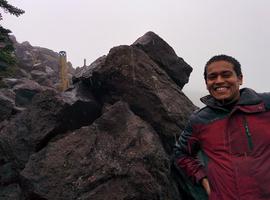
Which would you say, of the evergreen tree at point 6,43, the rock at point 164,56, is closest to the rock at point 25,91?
the evergreen tree at point 6,43

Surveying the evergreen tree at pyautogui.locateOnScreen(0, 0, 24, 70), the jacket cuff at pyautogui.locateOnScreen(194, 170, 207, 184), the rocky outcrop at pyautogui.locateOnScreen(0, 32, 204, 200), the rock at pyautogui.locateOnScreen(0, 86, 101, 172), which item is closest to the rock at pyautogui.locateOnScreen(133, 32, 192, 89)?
the rocky outcrop at pyautogui.locateOnScreen(0, 32, 204, 200)

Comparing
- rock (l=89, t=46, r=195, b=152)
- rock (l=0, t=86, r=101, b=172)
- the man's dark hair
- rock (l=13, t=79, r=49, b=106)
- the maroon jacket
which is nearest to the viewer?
the maroon jacket

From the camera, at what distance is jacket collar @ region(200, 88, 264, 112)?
462 centimetres

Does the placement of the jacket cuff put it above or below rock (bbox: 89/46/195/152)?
below

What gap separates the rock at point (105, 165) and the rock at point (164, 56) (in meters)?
4.46

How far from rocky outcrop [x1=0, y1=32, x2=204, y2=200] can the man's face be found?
144 cm

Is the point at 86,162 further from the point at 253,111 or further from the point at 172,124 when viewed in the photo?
the point at 253,111

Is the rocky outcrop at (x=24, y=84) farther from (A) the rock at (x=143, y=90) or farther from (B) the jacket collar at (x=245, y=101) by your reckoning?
(B) the jacket collar at (x=245, y=101)

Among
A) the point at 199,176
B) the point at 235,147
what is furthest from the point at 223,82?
the point at 199,176

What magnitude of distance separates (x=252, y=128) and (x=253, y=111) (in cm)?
Result: 23

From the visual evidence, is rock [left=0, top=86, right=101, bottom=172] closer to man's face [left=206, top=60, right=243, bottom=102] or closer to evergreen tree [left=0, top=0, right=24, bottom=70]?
man's face [left=206, top=60, right=243, bottom=102]

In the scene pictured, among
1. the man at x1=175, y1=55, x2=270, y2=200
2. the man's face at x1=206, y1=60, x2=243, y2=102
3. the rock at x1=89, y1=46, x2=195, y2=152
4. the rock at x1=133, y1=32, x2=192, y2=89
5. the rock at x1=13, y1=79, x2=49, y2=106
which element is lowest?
the man at x1=175, y1=55, x2=270, y2=200

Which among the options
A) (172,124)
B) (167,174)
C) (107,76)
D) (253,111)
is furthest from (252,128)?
(107,76)

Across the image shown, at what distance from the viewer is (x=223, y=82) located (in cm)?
491
